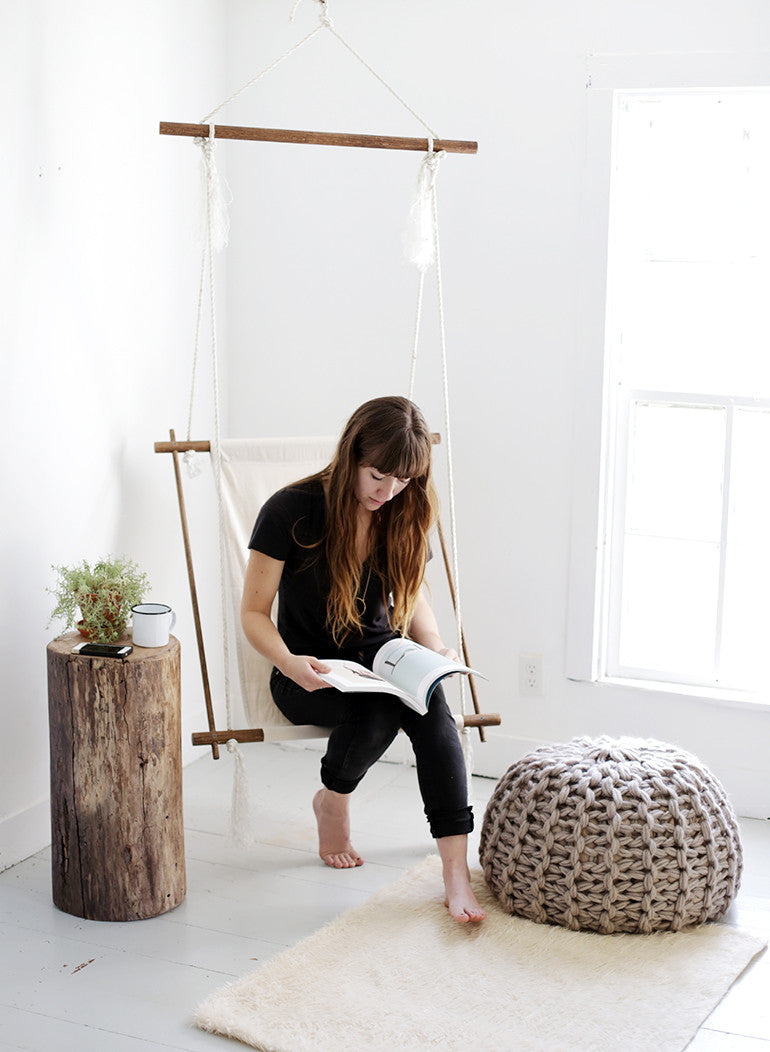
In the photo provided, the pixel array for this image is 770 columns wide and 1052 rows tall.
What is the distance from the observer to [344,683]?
2.30 meters

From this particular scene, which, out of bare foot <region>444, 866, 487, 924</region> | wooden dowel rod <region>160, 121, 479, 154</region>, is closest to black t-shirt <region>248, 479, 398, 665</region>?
bare foot <region>444, 866, 487, 924</region>

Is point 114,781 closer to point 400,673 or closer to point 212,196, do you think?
point 400,673

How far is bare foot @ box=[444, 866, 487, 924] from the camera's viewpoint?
2.36m

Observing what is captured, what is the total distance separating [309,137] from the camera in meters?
2.64

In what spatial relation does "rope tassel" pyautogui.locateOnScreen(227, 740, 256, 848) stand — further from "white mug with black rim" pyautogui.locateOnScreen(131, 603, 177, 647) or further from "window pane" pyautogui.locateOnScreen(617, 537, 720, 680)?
"window pane" pyautogui.locateOnScreen(617, 537, 720, 680)

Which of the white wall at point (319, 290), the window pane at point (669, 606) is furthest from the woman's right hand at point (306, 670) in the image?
the window pane at point (669, 606)

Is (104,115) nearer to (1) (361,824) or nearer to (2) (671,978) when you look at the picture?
(1) (361,824)

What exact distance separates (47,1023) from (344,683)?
→ 30.7 inches

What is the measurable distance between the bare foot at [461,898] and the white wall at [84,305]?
3.18 ft

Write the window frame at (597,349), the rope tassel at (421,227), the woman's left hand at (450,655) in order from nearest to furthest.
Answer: the woman's left hand at (450,655) < the rope tassel at (421,227) < the window frame at (597,349)

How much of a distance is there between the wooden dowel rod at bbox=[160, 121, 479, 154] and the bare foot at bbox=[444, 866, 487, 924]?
157cm

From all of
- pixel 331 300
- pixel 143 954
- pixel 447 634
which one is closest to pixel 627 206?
pixel 331 300

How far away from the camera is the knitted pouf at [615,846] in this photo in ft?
7.48

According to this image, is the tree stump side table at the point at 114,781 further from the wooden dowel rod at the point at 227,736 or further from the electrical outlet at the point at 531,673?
the electrical outlet at the point at 531,673
